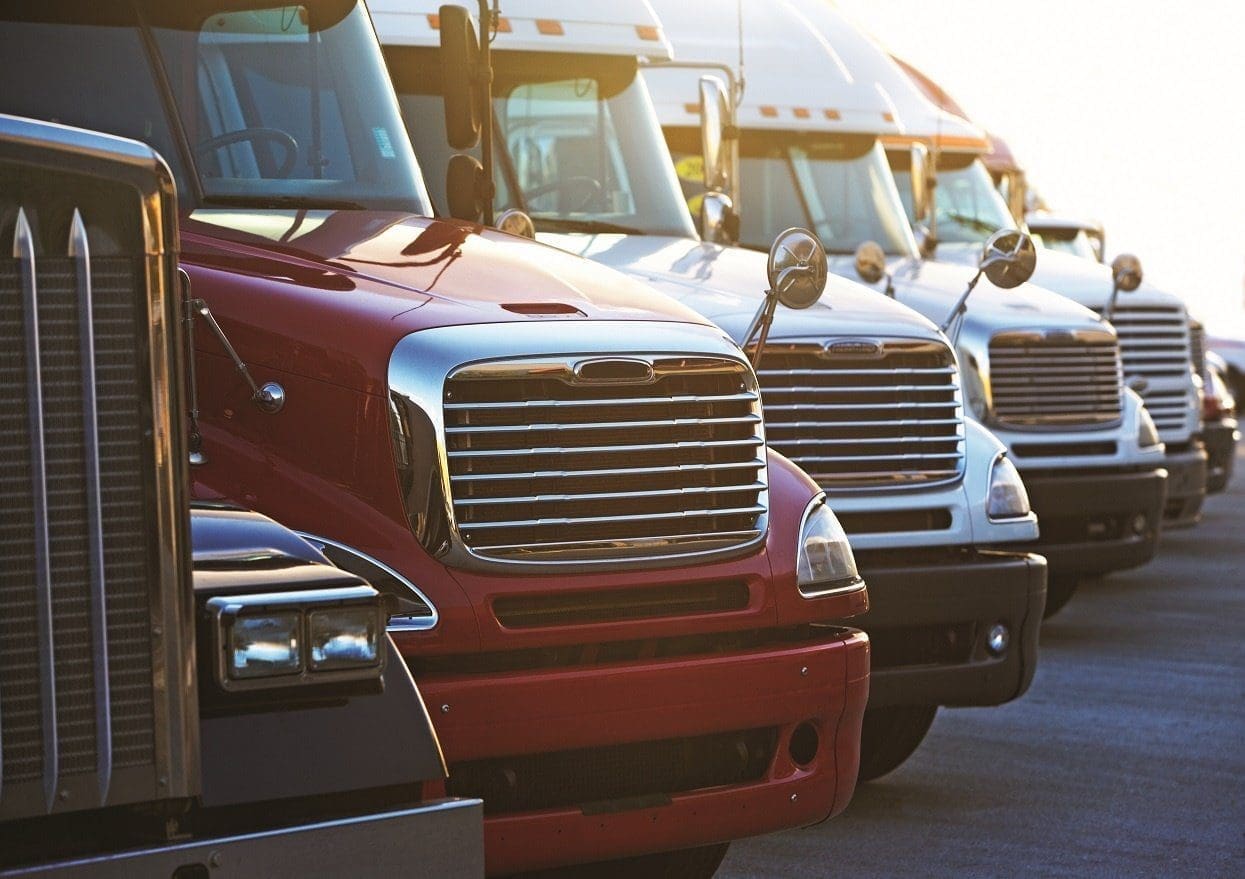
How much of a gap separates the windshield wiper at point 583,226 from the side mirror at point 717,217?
0.50 metres

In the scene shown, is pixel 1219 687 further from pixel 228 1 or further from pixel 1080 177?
pixel 1080 177

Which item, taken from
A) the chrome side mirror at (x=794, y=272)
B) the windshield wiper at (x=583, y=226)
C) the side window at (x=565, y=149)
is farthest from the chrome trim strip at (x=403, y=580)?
the side window at (x=565, y=149)

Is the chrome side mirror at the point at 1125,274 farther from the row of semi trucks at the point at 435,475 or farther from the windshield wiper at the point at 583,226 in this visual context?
the windshield wiper at the point at 583,226

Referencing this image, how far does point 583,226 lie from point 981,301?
2853mm

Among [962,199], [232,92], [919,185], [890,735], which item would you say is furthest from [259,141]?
[962,199]

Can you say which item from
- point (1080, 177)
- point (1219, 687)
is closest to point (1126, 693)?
point (1219, 687)

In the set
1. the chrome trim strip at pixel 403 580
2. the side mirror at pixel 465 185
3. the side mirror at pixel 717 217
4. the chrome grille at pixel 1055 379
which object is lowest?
the chrome grille at pixel 1055 379

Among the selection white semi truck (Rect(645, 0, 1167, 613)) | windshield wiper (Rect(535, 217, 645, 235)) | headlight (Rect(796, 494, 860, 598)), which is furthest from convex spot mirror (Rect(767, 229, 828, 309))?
white semi truck (Rect(645, 0, 1167, 613))

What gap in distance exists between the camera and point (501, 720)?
482 centimetres

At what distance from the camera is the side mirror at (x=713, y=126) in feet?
29.6

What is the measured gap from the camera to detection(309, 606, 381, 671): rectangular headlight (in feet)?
12.5

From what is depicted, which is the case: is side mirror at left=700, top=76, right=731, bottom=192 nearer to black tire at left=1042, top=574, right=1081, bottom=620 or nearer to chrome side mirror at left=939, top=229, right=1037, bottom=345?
chrome side mirror at left=939, top=229, right=1037, bottom=345

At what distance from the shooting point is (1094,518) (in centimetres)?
1078

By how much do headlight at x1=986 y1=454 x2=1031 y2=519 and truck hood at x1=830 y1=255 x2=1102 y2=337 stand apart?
262 cm
